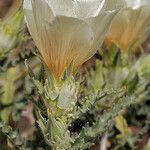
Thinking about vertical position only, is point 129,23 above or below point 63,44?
below

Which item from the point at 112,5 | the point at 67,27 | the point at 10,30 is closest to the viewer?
the point at 67,27

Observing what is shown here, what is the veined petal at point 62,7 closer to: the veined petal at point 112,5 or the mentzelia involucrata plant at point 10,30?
the veined petal at point 112,5

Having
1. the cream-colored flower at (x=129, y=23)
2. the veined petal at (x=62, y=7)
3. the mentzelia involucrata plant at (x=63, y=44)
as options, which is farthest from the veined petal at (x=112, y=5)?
the cream-colored flower at (x=129, y=23)

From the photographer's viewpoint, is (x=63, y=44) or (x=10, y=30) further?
(x=10, y=30)

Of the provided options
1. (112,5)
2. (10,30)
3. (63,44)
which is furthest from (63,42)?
(10,30)

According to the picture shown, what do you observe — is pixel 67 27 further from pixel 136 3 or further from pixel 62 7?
pixel 136 3

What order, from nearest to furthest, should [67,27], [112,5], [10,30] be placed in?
[67,27] → [112,5] → [10,30]

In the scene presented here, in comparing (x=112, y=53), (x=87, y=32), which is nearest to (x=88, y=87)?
(x=112, y=53)

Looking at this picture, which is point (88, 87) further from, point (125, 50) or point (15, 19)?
point (15, 19)
